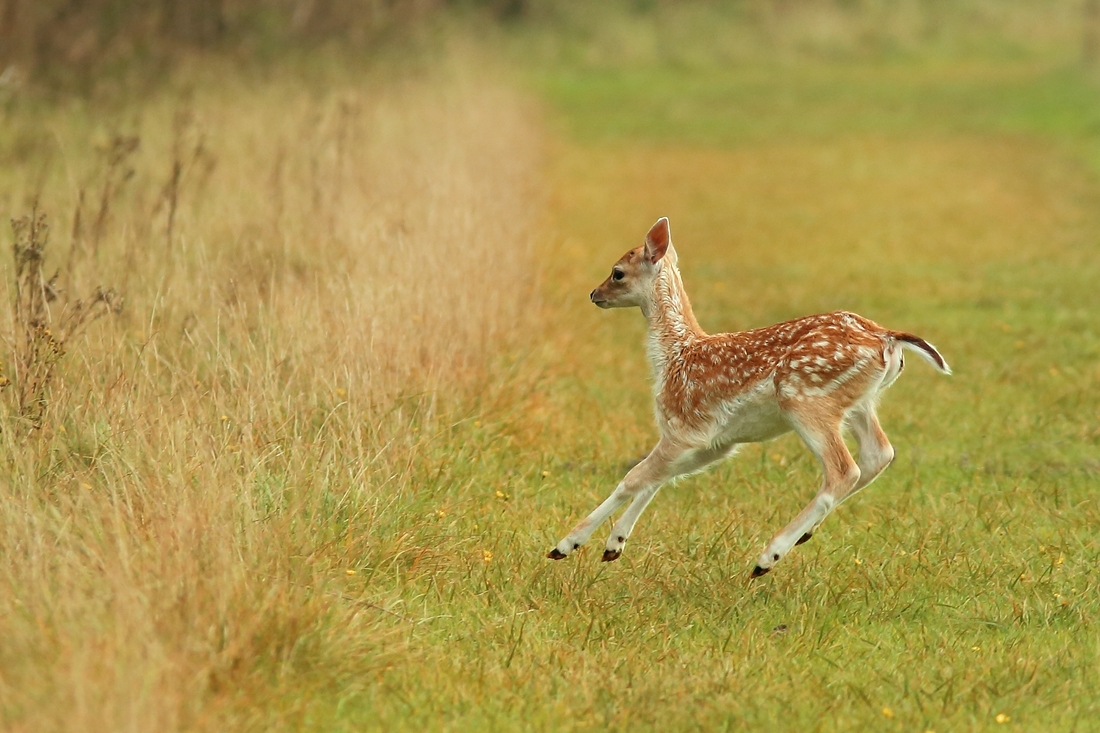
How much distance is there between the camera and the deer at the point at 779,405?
21.3ft

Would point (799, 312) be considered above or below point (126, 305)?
below

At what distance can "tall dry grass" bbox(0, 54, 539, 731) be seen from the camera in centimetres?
500

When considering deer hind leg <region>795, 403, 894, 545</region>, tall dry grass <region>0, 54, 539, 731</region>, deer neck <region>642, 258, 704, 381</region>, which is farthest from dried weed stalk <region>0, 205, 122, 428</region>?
deer hind leg <region>795, 403, 894, 545</region>

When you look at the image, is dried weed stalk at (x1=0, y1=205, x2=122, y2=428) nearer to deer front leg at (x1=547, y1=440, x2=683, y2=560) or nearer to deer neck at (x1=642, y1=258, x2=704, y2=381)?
deer front leg at (x1=547, y1=440, x2=683, y2=560)

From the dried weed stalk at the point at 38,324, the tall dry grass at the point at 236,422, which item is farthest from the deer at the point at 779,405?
the dried weed stalk at the point at 38,324

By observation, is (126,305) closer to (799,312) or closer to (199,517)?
(199,517)

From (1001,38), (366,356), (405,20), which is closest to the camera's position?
(366,356)

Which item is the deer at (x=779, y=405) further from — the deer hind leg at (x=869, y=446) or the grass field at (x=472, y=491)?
the grass field at (x=472, y=491)

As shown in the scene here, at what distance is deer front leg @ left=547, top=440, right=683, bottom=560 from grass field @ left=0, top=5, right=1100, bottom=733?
0.12 meters

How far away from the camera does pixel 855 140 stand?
78.8ft

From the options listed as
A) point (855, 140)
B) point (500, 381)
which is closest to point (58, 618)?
point (500, 381)

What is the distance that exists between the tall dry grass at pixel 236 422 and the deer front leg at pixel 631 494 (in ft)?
2.41

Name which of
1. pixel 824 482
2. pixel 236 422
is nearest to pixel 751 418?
pixel 824 482

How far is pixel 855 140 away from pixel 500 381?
53.4 ft
